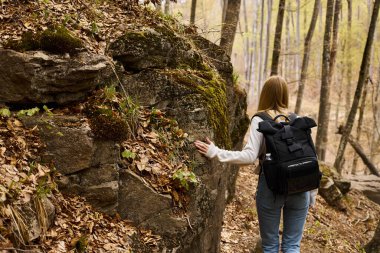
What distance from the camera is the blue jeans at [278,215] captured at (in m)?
3.46

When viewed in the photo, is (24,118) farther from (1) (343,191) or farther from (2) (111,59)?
(1) (343,191)

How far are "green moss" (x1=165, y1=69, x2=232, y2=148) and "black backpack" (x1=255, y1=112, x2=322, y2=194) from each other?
43.1 inches

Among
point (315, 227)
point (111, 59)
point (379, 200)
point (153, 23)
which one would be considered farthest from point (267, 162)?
point (379, 200)

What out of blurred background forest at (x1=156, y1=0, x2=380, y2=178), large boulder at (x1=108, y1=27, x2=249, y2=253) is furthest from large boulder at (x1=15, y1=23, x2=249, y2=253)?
blurred background forest at (x1=156, y1=0, x2=380, y2=178)

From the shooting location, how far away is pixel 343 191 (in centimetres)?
966

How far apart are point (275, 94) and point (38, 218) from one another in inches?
96.2

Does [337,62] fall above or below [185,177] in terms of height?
above

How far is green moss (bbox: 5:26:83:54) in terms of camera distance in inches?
147

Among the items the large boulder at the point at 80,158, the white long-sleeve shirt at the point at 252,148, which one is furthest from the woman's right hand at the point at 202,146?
the large boulder at the point at 80,158

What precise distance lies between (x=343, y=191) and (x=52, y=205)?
8.52 metres

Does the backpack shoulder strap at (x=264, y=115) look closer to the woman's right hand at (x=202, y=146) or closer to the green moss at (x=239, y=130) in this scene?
the woman's right hand at (x=202, y=146)

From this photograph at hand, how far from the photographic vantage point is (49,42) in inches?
149

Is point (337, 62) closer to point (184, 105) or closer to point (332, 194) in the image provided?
point (332, 194)

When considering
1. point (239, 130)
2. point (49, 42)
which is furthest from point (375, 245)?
point (49, 42)
